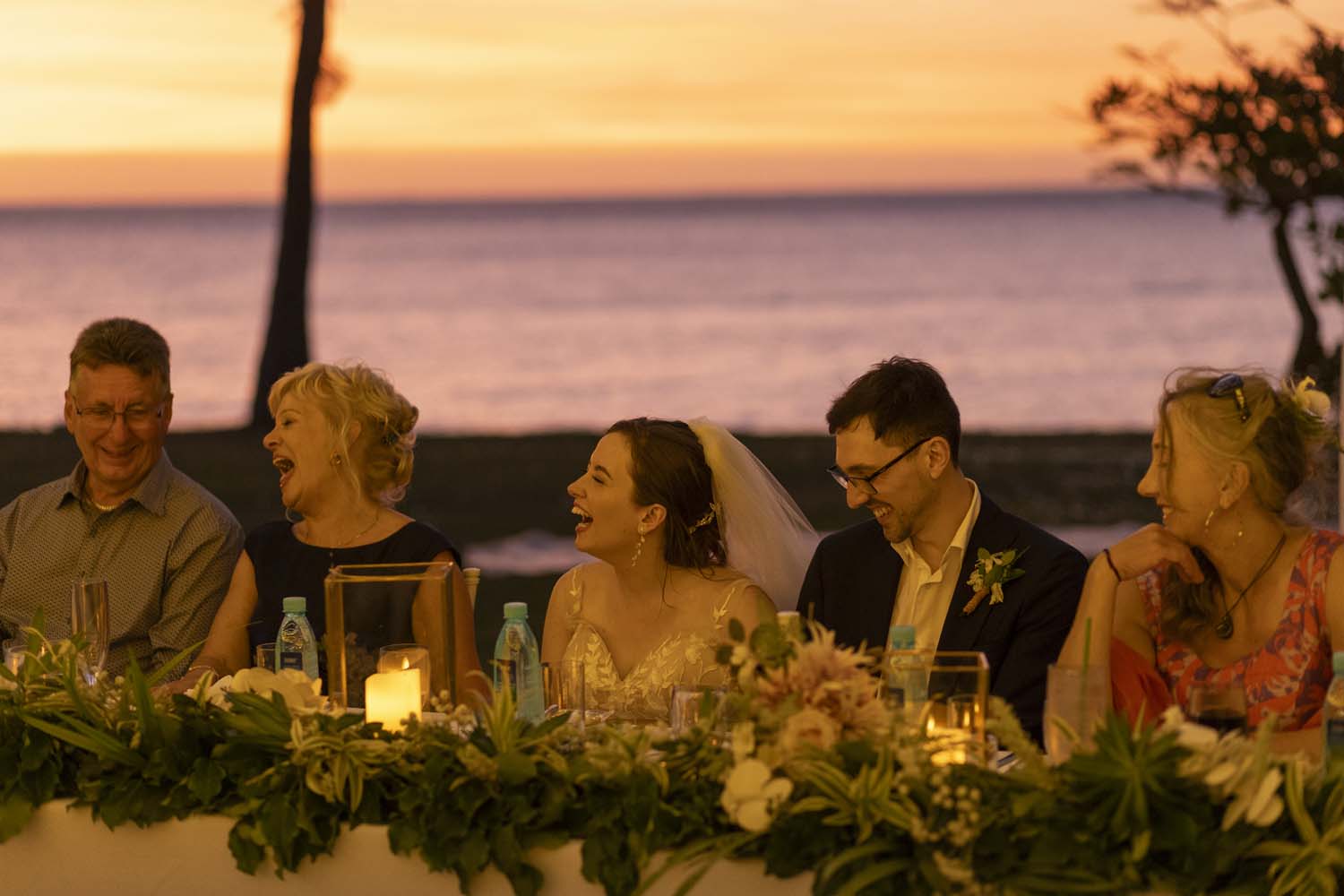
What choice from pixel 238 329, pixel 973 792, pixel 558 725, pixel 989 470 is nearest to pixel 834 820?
pixel 973 792

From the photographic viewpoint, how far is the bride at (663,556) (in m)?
4.56

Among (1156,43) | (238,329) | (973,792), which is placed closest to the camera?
(973,792)

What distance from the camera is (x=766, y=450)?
14.4m

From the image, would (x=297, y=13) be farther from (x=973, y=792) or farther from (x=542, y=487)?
(x=973, y=792)

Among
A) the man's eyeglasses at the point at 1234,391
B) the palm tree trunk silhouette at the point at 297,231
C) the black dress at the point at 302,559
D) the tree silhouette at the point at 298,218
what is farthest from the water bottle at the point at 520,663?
the tree silhouette at the point at 298,218

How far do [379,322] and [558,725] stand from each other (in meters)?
42.5

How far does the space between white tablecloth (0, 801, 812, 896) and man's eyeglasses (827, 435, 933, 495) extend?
1.58 m

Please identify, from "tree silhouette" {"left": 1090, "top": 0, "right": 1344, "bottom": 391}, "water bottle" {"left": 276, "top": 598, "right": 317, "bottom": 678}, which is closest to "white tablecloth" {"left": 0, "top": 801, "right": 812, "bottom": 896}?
"water bottle" {"left": 276, "top": 598, "right": 317, "bottom": 678}

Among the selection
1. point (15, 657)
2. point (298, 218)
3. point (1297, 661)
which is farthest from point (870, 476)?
point (298, 218)

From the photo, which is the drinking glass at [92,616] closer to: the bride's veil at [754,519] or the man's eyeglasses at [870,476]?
→ the bride's veil at [754,519]

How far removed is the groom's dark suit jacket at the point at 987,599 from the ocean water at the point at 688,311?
194cm

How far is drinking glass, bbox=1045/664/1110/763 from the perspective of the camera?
3.00 metres

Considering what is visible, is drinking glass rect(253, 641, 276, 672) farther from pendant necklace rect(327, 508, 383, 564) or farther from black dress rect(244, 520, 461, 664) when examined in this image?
pendant necklace rect(327, 508, 383, 564)

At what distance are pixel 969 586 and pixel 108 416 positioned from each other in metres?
2.45
